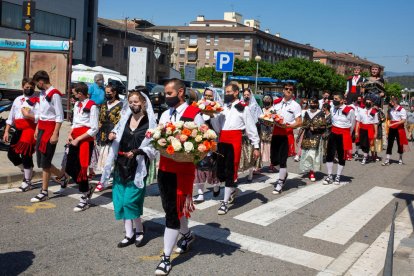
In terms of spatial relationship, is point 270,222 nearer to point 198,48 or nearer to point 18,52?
point 18,52

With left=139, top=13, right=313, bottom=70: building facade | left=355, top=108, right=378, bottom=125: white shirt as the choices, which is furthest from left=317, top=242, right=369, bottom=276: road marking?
left=139, top=13, right=313, bottom=70: building facade

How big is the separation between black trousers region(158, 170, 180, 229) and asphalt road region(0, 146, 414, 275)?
1.69 feet

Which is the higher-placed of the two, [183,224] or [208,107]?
[208,107]

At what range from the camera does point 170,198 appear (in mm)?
4781

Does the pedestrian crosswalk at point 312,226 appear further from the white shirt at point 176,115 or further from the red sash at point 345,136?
the white shirt at point 176,115

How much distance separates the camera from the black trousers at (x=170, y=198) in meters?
4.75

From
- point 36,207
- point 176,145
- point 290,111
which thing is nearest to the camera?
point 176,145

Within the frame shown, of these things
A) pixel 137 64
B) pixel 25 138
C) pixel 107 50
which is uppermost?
pixel 107 50

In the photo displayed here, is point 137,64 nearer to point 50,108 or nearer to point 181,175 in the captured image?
point 50,108

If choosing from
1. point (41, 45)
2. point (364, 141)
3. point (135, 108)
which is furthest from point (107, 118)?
point (41, 45)

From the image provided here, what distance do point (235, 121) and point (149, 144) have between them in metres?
2.24

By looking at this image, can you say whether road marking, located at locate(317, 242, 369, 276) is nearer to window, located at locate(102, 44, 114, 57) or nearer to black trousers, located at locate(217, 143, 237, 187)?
black trousers, located at locate(217, 143, 237, 187)

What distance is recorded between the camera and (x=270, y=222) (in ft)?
22.2

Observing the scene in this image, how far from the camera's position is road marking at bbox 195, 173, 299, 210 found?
7.65 meters
